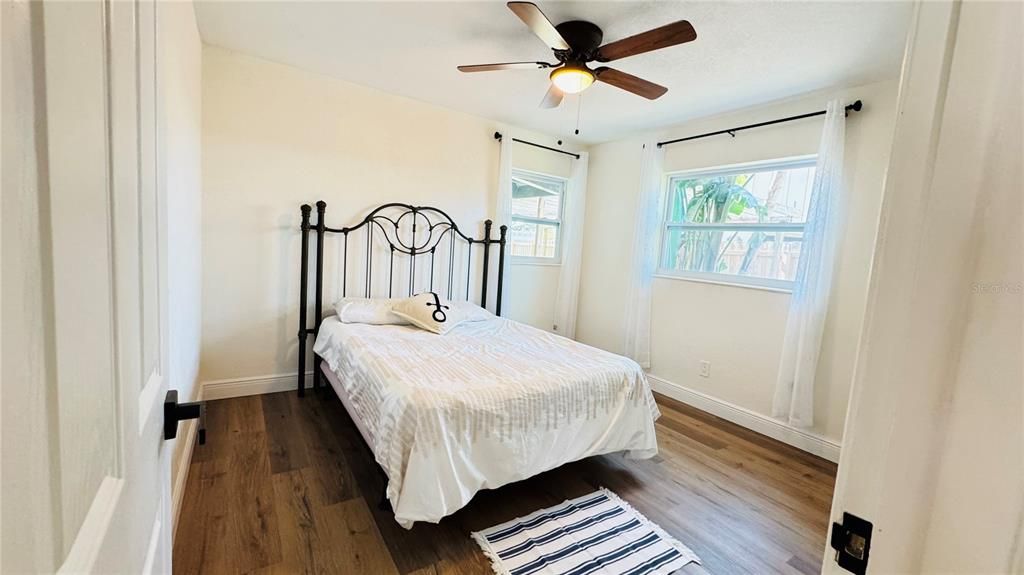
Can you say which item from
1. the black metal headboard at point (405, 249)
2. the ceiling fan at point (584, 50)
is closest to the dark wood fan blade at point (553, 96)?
the ceiling fan at point (584, 50)

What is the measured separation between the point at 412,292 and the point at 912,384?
338 cm

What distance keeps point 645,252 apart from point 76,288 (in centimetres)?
372

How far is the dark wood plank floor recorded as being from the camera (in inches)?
62.1

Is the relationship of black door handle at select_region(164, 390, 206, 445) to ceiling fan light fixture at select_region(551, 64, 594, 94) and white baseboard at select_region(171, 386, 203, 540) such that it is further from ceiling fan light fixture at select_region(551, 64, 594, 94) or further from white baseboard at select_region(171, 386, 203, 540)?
ceiling fan light fixture at select_region(551, 64, 594, 94)

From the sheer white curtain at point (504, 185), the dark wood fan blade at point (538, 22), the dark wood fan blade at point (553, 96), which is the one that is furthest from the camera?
the sheer white curtain at point (504, 185)

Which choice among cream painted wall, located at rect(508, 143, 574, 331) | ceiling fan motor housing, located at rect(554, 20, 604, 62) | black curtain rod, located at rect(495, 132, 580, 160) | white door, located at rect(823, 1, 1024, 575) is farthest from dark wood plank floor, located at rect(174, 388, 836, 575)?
black curtain rod, located at rect(495, 132, 580, 160)

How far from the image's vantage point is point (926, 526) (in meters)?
0.44

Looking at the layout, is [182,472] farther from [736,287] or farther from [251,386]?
[736,287]

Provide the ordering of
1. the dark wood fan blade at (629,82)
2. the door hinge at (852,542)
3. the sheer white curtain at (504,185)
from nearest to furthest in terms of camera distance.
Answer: the door hinge at (852,542), the dark wood fan blade at (629,82), the sheer white curtain at (504,185)

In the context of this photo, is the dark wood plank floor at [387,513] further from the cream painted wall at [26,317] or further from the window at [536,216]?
the window at [536,216]

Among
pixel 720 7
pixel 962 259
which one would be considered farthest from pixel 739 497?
pixel 720 7

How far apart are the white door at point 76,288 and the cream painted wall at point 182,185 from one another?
2.82 feet

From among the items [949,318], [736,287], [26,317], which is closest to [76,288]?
[26,317]

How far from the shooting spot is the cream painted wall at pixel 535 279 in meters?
4.10
